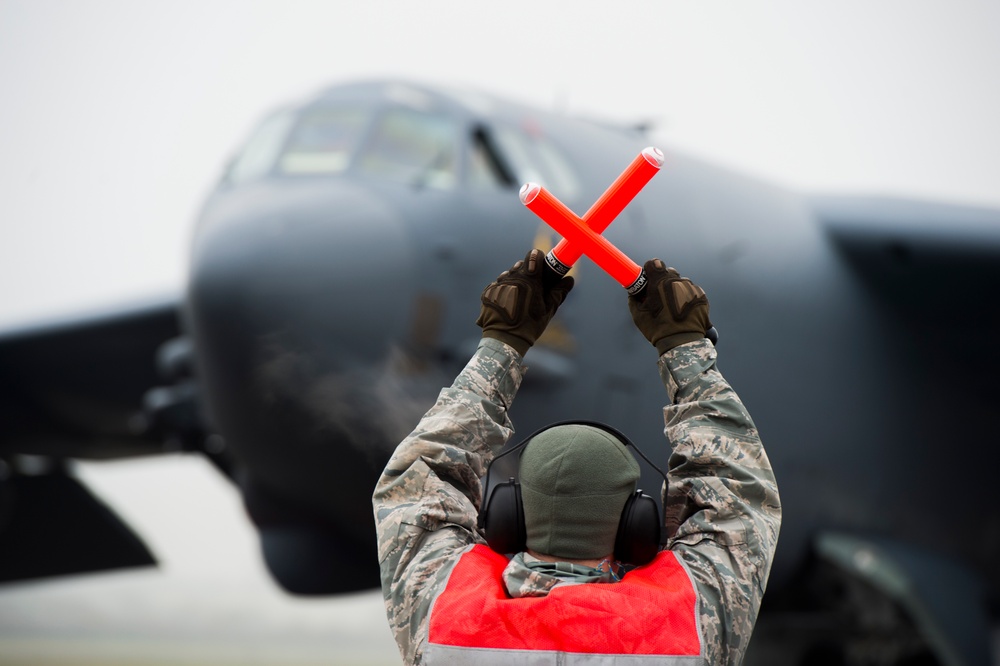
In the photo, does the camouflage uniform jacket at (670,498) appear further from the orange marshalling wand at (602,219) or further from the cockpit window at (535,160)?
the cockpit window at (535,160)

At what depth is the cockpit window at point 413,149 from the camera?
14.5 ft

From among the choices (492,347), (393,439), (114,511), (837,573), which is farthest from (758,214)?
(114,511)

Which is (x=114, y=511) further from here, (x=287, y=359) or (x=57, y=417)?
(x=287, y=359)

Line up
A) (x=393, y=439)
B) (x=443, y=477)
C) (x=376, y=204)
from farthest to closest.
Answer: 1. (x=376, y=204)
2. (x=393, y=439)
3. (x=443, y=477)

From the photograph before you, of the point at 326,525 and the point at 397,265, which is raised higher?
the point at 397,265

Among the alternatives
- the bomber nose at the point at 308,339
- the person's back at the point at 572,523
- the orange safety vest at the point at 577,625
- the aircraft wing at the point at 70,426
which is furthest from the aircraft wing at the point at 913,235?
the orange safety vest at the point at 577,625

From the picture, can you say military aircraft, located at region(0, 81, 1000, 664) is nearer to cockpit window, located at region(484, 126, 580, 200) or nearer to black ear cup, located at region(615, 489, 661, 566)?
cockpit window, located at region(484, 126, 580, 200)

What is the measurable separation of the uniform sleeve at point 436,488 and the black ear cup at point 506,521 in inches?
2.6

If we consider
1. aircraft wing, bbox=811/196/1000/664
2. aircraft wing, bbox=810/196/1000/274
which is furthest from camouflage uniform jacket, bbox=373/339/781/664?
aircraft wing, bbox=810/196/1000/274

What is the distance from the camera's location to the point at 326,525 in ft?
14.1

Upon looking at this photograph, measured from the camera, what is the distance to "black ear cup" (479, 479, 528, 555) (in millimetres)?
1813

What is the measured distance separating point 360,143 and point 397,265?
0.73 meters

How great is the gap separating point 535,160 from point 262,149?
3.78ft

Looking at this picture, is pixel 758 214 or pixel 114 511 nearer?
pixel 758 214
